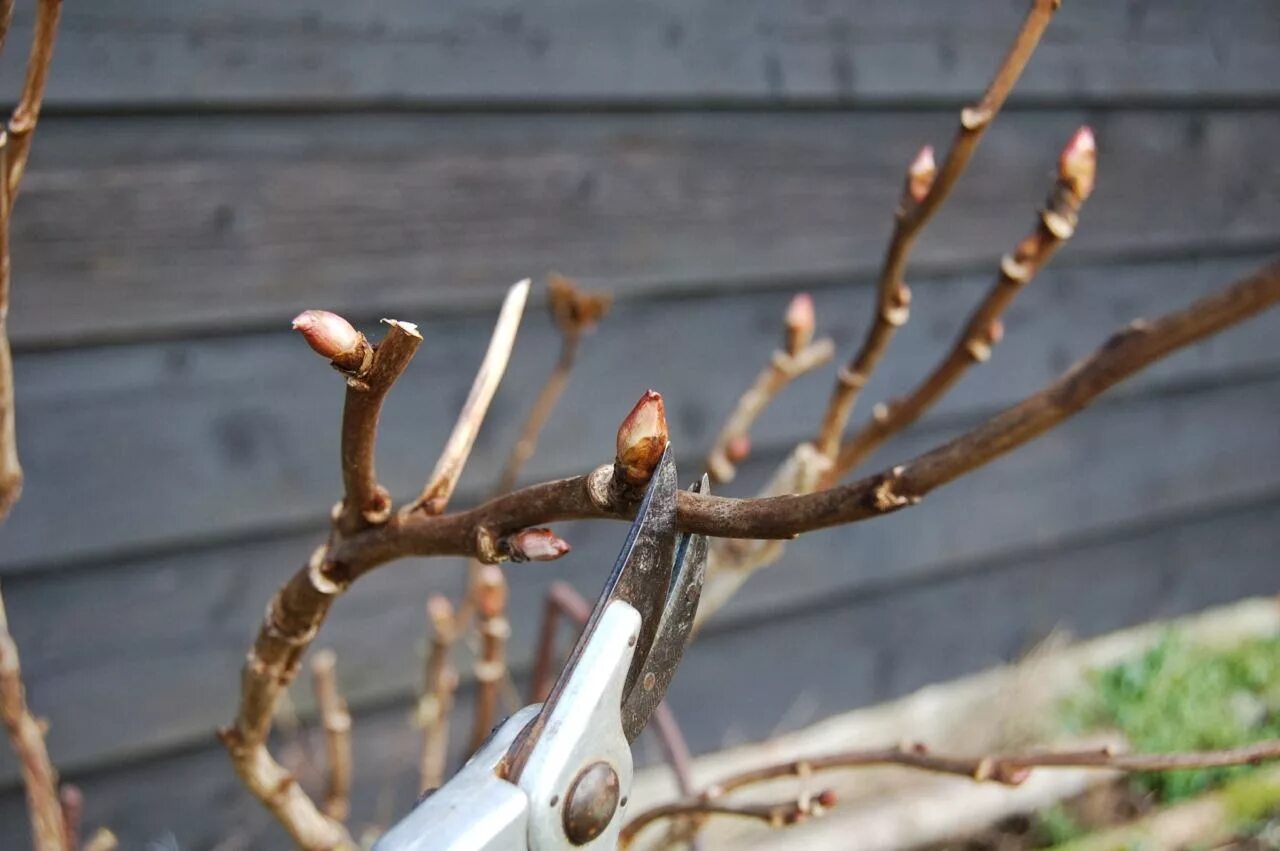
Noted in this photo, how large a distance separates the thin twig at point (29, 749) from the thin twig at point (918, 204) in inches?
22.0

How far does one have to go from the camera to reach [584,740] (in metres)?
0.41

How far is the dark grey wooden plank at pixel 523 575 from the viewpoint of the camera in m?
1.29

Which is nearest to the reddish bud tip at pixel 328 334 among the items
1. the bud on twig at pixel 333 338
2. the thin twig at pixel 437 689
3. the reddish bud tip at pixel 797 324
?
the bud on twig at pixel 333 338

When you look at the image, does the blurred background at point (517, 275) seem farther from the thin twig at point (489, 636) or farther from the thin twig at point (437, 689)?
the thin twig at point (489, 636)

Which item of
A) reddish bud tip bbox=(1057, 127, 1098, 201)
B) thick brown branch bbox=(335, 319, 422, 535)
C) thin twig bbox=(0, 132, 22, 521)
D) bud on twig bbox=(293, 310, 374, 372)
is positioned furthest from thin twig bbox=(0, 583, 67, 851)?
reddish bud tip bbox=(1057, 127, 1098, 201)

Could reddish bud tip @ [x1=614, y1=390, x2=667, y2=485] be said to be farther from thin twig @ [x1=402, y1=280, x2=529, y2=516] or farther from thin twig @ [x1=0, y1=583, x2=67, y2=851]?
thin twig @ [x1=0, y1=583, x2=67, y2=851]

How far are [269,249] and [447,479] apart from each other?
857 mm

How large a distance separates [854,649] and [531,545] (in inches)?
65.1

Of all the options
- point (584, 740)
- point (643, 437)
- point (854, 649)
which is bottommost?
point (854, 649)

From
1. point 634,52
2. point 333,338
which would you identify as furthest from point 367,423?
point 634,52


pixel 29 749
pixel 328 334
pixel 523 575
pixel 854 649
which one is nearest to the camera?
pixel 328 334

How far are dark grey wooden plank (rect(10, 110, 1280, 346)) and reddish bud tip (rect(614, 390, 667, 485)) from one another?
977 mm

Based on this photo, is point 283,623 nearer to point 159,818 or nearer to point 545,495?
point 545,495

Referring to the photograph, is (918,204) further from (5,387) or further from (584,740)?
(5,387)
